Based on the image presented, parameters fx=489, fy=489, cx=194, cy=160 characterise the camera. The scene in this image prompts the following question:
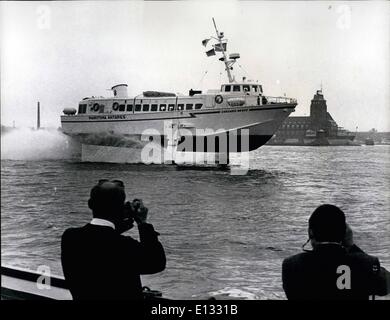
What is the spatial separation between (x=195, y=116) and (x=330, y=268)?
13713mm

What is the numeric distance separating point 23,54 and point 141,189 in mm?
7195

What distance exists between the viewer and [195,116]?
15352mm

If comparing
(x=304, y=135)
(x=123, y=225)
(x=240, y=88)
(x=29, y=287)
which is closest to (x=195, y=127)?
(x=240, y=88)

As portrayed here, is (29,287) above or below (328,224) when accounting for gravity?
below

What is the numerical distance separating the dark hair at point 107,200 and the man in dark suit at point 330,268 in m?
0.65

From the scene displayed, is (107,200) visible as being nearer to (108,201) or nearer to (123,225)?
(108,201)

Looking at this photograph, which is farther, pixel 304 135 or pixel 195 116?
pixel 304 135

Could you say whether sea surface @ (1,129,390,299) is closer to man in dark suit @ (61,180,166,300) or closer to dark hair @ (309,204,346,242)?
man in dark suit @ (61,180,166,300)

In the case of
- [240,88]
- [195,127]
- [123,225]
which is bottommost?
[123,225]

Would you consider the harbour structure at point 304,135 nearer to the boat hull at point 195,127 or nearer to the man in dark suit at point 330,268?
the boat hull at point 195,127

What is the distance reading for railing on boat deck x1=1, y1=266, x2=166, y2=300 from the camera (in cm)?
216

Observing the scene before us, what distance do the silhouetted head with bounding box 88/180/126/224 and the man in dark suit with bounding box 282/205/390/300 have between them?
25.2 inches

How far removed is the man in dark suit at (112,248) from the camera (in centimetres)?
170

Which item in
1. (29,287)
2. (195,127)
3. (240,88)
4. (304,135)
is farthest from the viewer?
(304,135)
